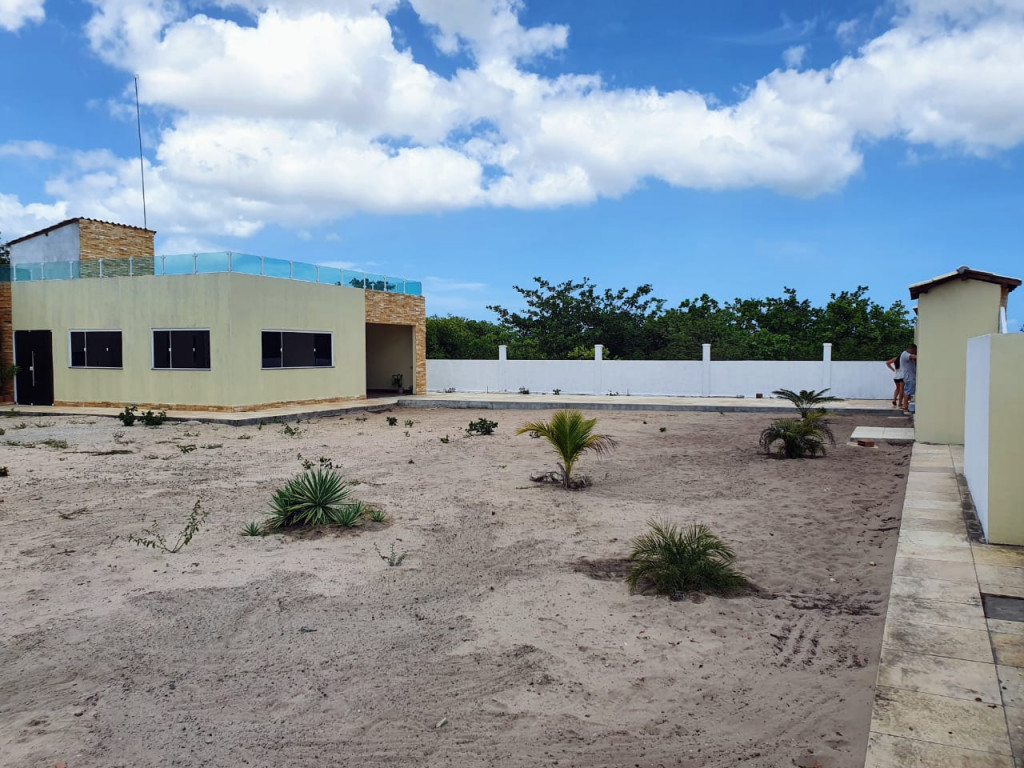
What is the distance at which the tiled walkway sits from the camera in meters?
2.96

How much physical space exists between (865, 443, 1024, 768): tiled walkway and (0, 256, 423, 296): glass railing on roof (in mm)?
16254

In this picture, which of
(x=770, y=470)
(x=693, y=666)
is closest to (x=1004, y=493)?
(x=693, y=666)

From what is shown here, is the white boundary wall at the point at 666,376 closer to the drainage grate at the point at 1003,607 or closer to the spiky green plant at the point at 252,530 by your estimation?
the spiky green plant at the point at 252,530

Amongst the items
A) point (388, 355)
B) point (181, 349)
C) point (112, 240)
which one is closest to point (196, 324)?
point (181, 349)

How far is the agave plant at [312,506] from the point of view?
7.30m

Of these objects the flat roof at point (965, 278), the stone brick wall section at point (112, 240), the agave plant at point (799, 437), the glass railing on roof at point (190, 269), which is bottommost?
the agave plant at point (799, 437)

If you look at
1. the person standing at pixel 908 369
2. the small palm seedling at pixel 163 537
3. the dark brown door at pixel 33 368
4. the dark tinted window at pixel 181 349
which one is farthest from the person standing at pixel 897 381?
the dark brown door at pixel 33 368

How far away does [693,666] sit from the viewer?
164 inches

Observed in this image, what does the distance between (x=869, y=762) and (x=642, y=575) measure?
2726mm

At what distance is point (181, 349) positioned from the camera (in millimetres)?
18984

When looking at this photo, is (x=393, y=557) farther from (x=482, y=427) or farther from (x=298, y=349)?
(x=298, y=349)

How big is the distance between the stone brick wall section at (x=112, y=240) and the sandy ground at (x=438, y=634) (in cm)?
1427

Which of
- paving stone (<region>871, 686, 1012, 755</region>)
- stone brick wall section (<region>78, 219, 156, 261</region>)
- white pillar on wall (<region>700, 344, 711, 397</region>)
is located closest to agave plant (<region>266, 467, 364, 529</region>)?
paving stone (<region>871, 686, 1012, 755</region>)

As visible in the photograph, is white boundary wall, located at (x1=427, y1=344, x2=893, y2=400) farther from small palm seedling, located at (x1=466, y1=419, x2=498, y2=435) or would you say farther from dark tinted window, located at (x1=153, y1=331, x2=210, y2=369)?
small palm seedling, located at (x1=466, y1=419, x2=498, y2=435)
